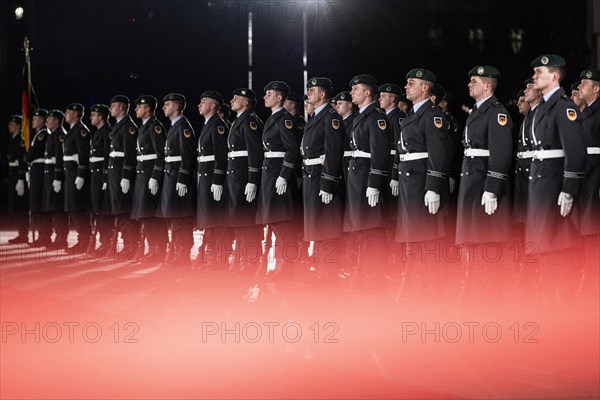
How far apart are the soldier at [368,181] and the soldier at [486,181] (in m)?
0.99

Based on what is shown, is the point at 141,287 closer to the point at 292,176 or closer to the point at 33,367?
the point at 292,176

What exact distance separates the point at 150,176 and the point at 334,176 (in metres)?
2.84

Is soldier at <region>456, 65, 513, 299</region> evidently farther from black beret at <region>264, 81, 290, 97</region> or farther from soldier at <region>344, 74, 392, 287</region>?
black beret at <region>264, 81, 290, 97</region>

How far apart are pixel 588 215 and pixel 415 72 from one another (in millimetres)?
1566

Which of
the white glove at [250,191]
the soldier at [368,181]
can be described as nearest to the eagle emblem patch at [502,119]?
the soldier at [368,181]

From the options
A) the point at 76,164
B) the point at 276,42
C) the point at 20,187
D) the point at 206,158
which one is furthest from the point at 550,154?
the point at 20,187

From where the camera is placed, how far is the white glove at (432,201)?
23.2 ft

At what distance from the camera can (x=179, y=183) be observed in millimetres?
9859

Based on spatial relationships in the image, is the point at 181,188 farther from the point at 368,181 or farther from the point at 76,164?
the point at 368,181

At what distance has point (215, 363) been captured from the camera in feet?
17.2

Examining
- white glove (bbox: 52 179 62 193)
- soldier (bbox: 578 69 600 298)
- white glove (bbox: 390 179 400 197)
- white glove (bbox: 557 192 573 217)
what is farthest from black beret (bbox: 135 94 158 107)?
white glove (bbox: 557 192 573 217)

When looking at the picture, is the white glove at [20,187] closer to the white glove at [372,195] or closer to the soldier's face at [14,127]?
the soldier's face at [14,127]

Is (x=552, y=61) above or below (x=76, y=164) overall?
above

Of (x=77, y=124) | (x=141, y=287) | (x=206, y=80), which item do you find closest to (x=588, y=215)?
(x=141, y=287)
